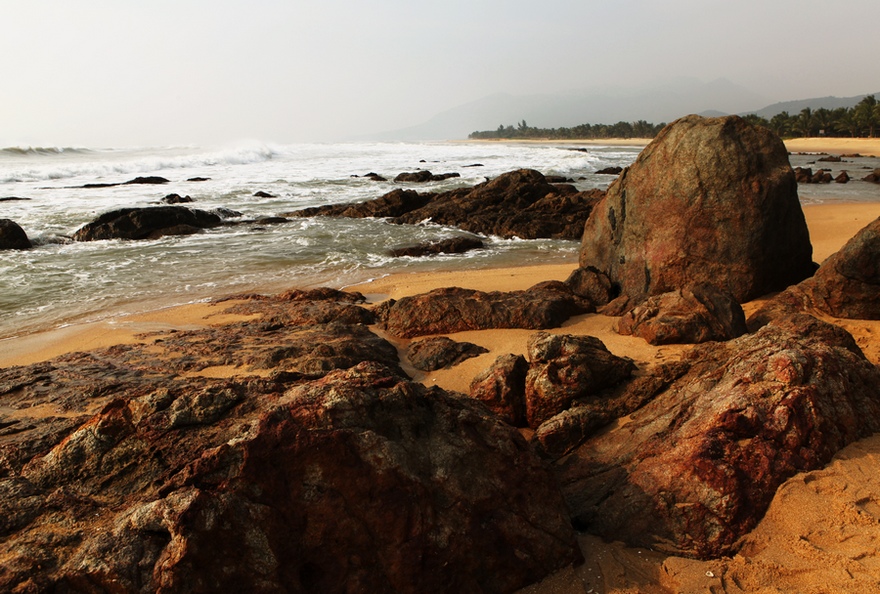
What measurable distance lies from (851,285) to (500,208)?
12.4 m

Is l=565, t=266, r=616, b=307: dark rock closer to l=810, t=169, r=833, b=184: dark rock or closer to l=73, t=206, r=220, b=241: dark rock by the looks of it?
l=73, t=206, r=220, b=241: dark rock

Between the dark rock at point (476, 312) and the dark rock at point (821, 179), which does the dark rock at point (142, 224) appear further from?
the dark rock at point (821, 179)

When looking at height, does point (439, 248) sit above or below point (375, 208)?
below

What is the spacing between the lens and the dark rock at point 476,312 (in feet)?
21.6

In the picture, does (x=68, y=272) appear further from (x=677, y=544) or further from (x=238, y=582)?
(x=677, y=544)

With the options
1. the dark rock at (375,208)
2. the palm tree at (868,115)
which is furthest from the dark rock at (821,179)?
the palm tree at (868,115)

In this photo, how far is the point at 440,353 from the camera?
5668mm

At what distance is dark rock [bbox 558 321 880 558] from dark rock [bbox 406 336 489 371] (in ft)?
6.87

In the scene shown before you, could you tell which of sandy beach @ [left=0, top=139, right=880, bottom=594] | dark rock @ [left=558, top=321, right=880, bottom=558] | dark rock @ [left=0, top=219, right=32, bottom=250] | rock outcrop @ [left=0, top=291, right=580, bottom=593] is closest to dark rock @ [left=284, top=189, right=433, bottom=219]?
dark rock @ [left=0, top=219, right=32, bottom=250]

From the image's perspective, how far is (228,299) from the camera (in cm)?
888

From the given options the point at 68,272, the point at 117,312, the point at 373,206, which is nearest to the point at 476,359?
the point at 117,312

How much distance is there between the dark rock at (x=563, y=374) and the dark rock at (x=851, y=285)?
256cm

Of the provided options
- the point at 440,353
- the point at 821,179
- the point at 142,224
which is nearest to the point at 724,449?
the point at 440,353

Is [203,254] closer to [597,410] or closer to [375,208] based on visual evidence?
[375,208]
